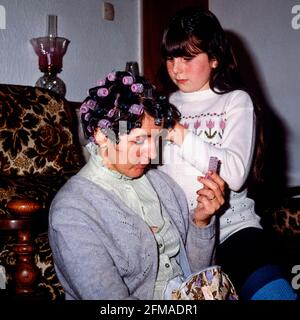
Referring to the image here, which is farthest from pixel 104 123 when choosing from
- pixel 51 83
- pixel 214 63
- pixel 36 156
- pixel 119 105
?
pixel 51 83

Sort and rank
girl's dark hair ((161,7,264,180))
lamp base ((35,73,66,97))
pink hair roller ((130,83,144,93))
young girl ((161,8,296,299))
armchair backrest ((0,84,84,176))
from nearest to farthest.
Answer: pink hair roller ((130,83,144,93)) → young girl ((161,8,296,299)) → girl's dark hair ((161,7,264,180)) → armchair backrest ((0,84,84,176)) → lamp base ((35,73,66,97))

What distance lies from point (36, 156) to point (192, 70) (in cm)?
85

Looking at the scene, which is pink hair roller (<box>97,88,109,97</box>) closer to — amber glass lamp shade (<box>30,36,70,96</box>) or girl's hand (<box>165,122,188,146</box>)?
girl's hand (<box>165,122,188,146</box>)

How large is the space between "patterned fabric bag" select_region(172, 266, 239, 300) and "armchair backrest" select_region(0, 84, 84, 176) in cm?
110

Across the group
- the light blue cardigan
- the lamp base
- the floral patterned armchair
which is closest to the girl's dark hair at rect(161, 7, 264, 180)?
the light blue cardigan

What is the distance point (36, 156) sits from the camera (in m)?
1.96

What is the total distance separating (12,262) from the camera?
4.59 ft

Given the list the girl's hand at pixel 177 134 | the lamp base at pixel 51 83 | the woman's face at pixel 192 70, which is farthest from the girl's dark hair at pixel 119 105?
the lamp base at pixel 51 83

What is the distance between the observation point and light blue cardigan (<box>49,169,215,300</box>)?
3.22ft

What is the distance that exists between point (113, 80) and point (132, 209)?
1.02ft

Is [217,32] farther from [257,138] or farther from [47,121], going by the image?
[47,121]

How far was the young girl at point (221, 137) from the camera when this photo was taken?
125 cm

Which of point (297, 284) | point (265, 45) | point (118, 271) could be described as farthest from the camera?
point (265, 45)
